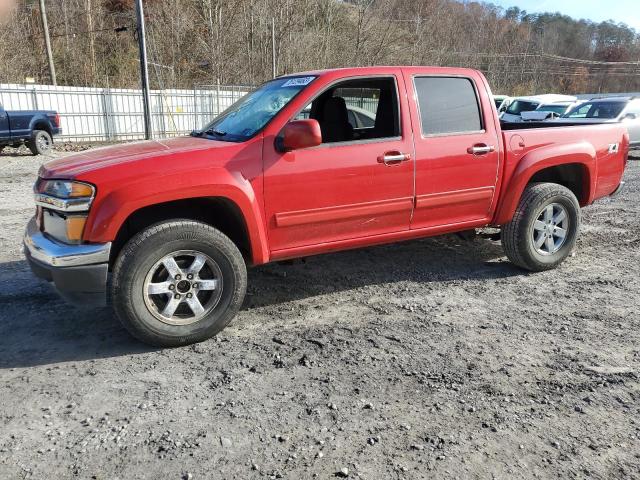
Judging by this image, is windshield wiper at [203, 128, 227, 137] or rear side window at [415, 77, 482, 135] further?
rear side window at [415, 77, 482, 135]

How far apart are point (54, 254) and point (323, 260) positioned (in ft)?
9.12

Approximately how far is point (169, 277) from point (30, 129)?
1352 cm

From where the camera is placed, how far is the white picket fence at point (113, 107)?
20922 mm

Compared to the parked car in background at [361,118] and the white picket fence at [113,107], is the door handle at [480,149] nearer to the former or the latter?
the parked car in background at [361,118]

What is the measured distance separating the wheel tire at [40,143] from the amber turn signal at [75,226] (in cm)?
1333

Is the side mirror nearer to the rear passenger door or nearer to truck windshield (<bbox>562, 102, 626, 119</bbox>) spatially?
the rear passenger door

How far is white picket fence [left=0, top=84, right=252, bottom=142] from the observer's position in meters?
20.9

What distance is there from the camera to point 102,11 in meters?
36.8

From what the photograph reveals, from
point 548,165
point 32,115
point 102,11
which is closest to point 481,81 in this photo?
point 548,165

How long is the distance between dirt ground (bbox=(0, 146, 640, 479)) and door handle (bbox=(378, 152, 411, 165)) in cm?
116

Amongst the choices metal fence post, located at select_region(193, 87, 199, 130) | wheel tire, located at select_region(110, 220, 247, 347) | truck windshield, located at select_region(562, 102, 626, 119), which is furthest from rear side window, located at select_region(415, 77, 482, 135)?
metal fence post, located at select_region(193, 87, 199, 130)

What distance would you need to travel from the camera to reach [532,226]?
16.3ft

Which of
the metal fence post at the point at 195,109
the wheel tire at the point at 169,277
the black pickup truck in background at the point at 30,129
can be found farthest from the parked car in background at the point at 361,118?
the metal fence post at the point at 195,109

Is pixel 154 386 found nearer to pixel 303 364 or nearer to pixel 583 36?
pixel 303 364
